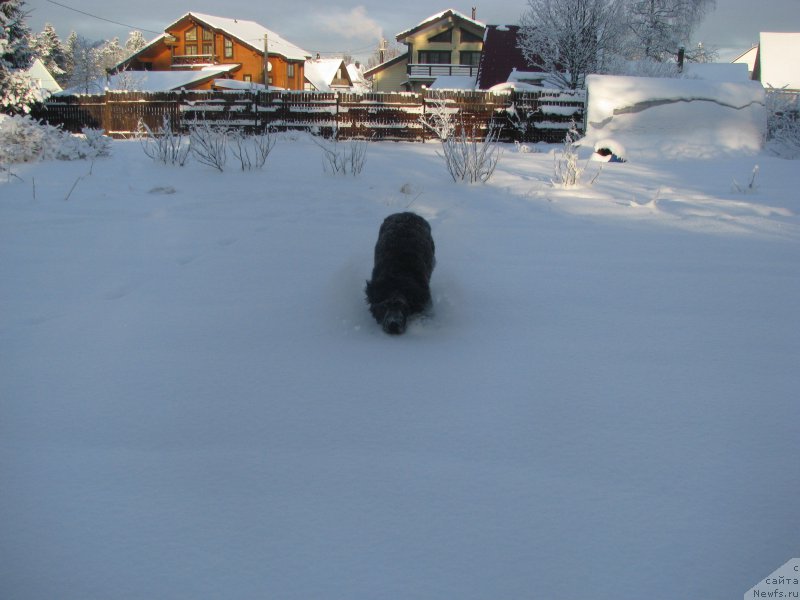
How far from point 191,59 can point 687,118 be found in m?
34.3

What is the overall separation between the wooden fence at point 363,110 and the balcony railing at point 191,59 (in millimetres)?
22833

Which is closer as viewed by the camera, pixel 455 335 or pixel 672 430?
pixel 672 430

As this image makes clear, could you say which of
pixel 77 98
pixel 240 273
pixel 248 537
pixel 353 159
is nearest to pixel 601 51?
pixel 353 159

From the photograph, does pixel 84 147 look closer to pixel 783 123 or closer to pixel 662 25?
pixel 783 123

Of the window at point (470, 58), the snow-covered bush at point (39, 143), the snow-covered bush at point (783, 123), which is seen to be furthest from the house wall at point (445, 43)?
the snow-covered bush at point (39, 143)

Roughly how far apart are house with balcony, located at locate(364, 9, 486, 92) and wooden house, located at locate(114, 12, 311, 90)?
8582 millimetres

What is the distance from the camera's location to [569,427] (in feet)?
6.26

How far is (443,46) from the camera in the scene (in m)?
35.8

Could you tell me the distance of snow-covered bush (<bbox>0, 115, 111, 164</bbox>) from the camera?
24.3ft

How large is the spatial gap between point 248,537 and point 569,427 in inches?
43.2

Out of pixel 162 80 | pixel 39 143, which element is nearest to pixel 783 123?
pixel 39 143

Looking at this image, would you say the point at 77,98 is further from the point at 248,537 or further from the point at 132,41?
the point at 132,41

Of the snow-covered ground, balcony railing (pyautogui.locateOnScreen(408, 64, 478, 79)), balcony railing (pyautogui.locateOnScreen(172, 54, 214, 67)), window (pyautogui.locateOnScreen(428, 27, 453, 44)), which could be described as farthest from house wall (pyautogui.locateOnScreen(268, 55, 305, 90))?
the snow-covered ground

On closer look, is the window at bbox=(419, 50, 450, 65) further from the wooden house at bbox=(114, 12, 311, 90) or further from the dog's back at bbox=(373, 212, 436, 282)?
the dog's back at bbox=(373, 212, 436, 282)
